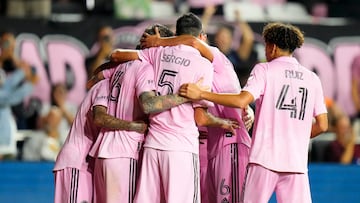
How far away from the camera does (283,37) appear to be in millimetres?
8586

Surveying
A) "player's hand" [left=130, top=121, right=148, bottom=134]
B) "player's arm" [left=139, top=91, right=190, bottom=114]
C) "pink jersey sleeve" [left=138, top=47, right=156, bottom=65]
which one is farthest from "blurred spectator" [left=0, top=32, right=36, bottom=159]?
"player's arm" [left=139, top=91, right=190, bottom=114]

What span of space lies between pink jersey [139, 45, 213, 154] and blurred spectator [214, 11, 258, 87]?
626 centimetres

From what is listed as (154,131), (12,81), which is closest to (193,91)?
(154,131)

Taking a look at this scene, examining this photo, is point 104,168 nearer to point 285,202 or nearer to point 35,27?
point 285,202

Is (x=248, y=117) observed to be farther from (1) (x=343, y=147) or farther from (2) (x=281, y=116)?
(1) (x=343, y=147)

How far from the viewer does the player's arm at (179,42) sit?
28.7 feet

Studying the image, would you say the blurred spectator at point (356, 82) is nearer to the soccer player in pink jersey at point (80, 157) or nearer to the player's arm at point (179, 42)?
the player's arm at point (179, 42)

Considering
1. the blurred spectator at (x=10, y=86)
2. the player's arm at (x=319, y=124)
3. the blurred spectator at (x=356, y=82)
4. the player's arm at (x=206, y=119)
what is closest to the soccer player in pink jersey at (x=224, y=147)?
the player's arm at (x=206, y=119)

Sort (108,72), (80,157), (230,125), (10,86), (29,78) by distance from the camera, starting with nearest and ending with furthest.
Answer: (230,125) < (80,157) < (108,72) < (10,86) < (29,78)

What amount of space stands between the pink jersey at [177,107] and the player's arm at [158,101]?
0.08 m

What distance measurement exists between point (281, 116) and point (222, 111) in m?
0.84

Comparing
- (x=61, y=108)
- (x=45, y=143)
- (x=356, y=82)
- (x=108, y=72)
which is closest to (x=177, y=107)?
(x=108, y=72)

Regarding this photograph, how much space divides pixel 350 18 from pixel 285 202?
8.98 m

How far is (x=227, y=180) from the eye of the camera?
9000mm
